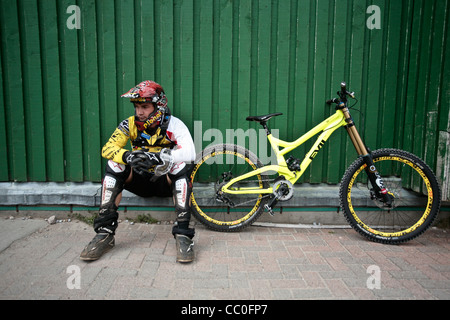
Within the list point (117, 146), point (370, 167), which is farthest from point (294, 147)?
point (117, 146)

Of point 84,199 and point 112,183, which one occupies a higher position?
point 112,183

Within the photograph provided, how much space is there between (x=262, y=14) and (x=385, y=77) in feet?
5.94

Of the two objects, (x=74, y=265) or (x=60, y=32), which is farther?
(x=60, y=32)

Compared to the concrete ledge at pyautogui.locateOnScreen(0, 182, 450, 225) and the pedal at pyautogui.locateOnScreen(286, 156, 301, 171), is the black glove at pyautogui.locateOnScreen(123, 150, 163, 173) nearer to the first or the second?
the concrete ledge at pyautogui.locateOnScreen(0, 182, 450, 225)

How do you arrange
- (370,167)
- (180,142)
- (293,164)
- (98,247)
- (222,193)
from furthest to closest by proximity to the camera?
1. (222,193)
2. (293,164)
3. (370,167)
4. (180,142)
5. (98,247)

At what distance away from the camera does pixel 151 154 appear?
309 centimetres

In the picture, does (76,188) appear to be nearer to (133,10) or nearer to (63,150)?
(63,150)

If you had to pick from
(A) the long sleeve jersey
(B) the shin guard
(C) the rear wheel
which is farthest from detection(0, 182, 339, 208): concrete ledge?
(A) the long sleeve jersey

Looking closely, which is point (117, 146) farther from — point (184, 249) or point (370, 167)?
point (370, 167)

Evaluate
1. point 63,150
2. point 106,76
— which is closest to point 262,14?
point 106,76

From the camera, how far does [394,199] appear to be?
3703mm

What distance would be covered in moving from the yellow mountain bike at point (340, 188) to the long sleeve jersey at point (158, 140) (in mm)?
505

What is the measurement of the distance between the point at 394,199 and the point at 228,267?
2218 millimetres
